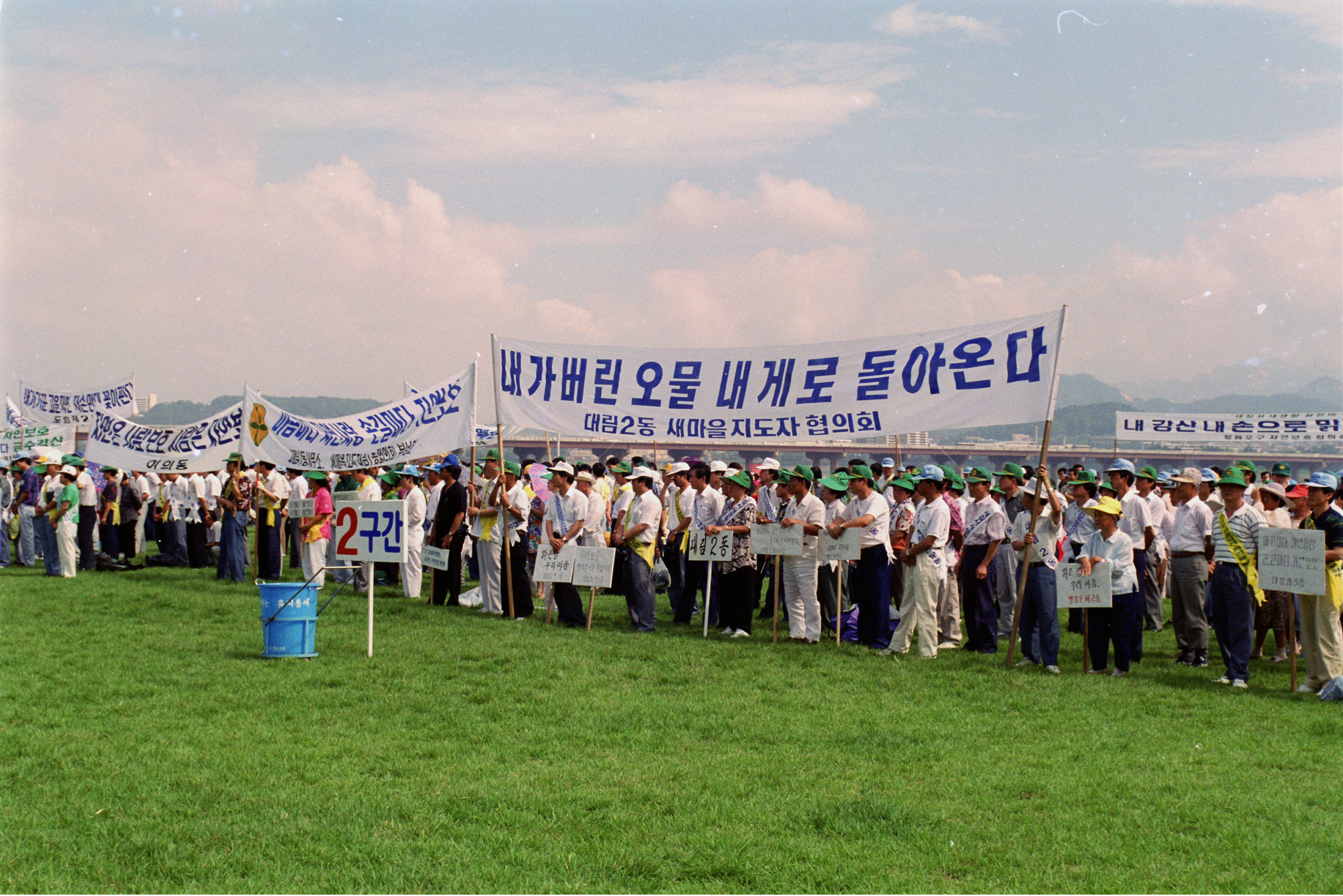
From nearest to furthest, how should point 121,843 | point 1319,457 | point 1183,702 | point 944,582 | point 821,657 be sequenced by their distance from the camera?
point 121,843
point 1183,702
point 821,657
point 944,582
point 1319,457

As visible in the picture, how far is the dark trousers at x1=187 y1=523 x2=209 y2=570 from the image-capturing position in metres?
22.9

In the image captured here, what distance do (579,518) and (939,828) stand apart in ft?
29.9

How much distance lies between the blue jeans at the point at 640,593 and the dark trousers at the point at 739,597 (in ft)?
3.33

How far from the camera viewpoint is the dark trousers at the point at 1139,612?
40.2 ft

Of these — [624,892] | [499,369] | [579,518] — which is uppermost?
[499,369]

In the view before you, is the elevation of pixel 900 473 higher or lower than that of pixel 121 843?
higher

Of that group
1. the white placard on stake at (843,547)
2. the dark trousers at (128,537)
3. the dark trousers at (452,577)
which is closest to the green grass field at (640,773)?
the white placard on stake at (843,547)

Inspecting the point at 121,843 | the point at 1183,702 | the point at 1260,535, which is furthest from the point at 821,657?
the point at 121,843

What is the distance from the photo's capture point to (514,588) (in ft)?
54.1

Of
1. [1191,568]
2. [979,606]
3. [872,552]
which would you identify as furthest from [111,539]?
[1191,568]

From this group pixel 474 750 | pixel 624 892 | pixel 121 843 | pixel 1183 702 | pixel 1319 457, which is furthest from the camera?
pixel 1319 457

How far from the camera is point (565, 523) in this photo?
50.1 feet

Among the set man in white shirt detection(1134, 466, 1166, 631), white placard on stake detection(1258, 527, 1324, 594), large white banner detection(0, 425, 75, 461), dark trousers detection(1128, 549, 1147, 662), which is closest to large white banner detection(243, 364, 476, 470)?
dark trousers detection(1128, 549, 1147, 662)

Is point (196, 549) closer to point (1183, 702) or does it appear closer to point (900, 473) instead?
point (900, 473)
